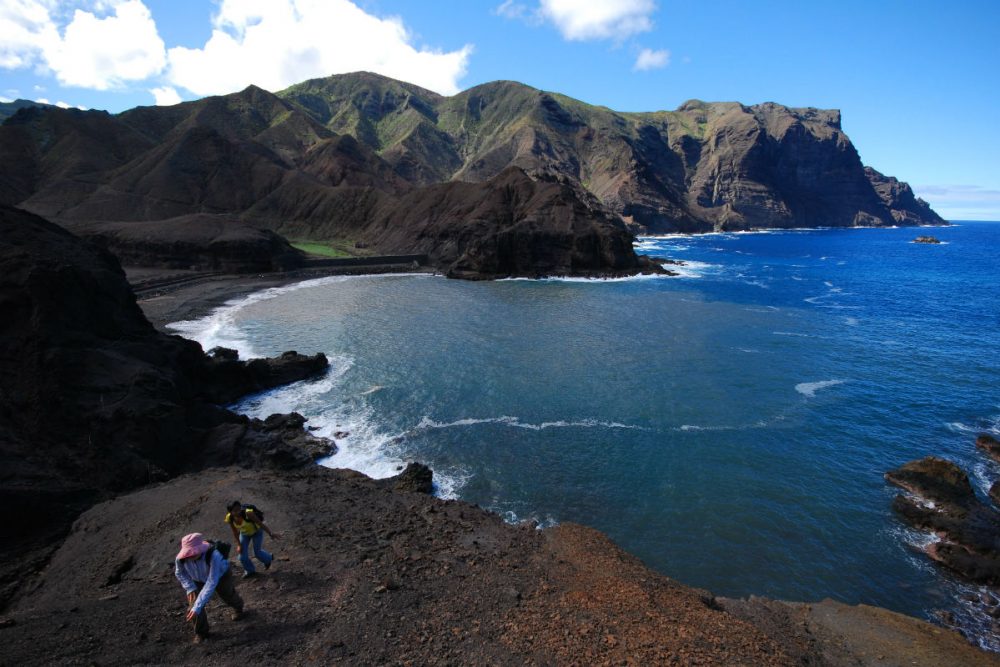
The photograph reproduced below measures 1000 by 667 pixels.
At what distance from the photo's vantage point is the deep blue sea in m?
19.4

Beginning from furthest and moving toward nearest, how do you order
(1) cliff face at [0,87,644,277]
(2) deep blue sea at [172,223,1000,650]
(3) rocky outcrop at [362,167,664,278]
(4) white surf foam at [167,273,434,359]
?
(3) rocky outcrop at [362,167,664,278], (1) cliff face at [0,87,644,277], (4) white surf foam at [167,273,434,359], (2) deep blue sea at [172,223,1000,650]

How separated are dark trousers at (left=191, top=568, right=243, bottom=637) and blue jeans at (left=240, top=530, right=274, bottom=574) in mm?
1656

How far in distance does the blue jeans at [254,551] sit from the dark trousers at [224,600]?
1656 millimetres

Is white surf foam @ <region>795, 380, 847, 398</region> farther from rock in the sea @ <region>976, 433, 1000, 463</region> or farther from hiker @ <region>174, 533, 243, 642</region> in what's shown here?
hiker @ <region>174, 533, 243, 642</region>

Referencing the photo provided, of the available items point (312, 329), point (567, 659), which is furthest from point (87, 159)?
point (567, 659)

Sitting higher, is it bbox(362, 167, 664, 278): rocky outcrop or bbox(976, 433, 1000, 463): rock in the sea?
bbox(362, 167, 664, 278): rocky outcrop

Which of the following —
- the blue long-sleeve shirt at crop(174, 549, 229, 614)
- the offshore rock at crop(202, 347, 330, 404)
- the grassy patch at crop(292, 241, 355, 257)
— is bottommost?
the offshore rock at crop(202, 347, 330, 404)

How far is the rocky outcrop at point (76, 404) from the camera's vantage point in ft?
52.2

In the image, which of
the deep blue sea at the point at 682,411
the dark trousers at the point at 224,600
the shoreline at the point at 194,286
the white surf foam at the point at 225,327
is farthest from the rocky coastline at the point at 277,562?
the shoreline at the point at 194,286

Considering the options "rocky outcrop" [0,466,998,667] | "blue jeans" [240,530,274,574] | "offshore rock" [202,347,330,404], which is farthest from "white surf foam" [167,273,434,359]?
"blue jeans" [240,530,274,574]

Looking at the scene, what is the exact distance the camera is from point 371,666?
32.0 ft

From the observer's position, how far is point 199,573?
9.80m

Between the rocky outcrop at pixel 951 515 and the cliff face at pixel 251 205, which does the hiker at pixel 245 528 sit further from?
the cliff face at pixel 251 205

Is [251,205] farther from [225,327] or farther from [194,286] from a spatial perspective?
[225,327]
